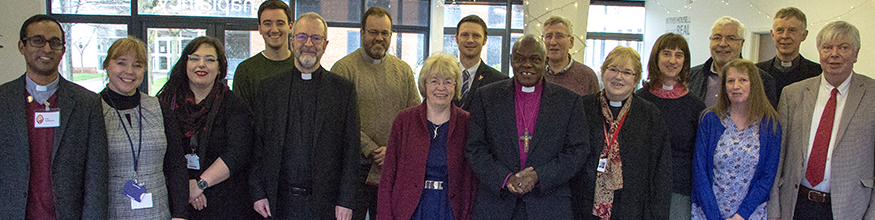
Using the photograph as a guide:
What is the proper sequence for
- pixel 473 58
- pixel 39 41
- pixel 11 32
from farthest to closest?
pixel 11 32, pixel 473 58, pixel 39 41

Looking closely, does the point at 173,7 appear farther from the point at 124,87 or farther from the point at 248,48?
the point at 124,87

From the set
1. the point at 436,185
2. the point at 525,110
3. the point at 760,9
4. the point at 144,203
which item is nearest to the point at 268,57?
the point at 144,203

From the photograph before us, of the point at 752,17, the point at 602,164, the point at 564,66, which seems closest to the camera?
the point at 602,164

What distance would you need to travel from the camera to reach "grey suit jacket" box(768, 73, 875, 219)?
2.90 metres

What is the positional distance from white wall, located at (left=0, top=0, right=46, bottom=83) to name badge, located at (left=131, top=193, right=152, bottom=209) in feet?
11.0

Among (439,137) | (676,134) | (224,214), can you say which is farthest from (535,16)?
(224,214)

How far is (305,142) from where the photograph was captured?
2.87 m

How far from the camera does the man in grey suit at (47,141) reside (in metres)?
2.27

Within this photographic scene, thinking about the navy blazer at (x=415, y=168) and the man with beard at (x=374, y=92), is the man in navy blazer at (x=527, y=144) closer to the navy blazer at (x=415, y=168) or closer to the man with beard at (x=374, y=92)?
the navy blazer at (x=415, y=168)

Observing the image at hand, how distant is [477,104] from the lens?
9.00 feet

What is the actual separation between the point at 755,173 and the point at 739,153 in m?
0.15

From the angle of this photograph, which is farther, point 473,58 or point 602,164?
point 473,58

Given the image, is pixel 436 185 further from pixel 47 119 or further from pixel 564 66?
pixel 47 119

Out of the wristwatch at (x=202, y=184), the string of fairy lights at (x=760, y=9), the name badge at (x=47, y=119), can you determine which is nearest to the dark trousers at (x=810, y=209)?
the wristwatch at (x=202, y=184)
